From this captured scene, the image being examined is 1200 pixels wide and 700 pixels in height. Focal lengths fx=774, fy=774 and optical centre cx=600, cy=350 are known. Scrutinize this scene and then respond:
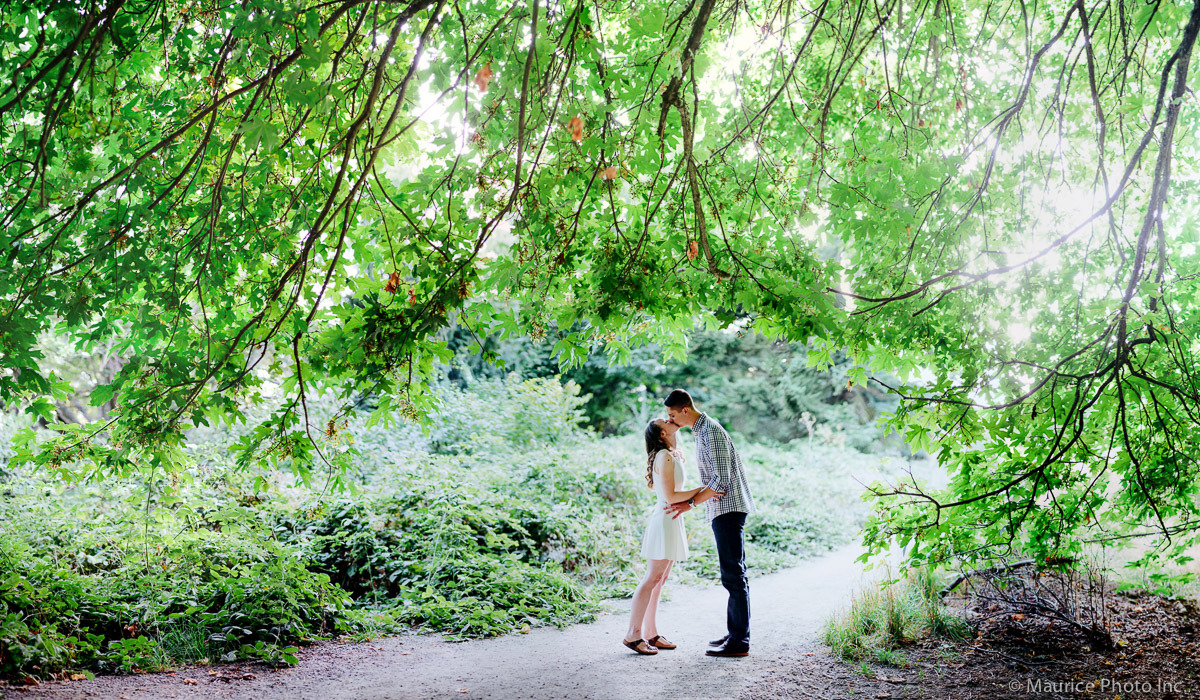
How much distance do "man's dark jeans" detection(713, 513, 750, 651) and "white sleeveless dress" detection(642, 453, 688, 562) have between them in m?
0.24

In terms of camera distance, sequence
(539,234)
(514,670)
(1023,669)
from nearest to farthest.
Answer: (539,234) < (1023,669) < (514,670)

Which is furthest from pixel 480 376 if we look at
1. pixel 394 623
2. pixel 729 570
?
pixel 729 570

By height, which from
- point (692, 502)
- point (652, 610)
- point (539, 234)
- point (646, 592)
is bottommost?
point (652, 610)

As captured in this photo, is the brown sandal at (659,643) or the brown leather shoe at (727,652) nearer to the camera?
the brown leather shoe at (727,652)

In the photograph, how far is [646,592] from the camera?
501 centimetres

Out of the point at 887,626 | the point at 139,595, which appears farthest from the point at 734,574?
the point at 139,595

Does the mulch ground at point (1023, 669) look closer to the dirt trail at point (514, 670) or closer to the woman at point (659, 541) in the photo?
the dirt trail at point (514, 670)

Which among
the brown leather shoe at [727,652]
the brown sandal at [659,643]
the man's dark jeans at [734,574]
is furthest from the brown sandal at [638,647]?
the man's dark jeans at [734,574]

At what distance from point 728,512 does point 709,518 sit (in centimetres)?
21

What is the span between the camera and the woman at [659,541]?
16.4ft

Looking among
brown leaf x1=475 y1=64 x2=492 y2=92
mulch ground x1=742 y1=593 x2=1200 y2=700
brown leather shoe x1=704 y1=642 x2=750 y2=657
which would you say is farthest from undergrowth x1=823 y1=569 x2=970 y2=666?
brown leaf x1=475 y1=64 x2=492 y2=92

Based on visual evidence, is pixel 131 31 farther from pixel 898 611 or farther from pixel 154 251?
pixel 898 611

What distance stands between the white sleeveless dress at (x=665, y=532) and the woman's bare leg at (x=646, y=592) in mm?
69

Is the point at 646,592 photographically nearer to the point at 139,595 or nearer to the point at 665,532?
the point at 665,532
